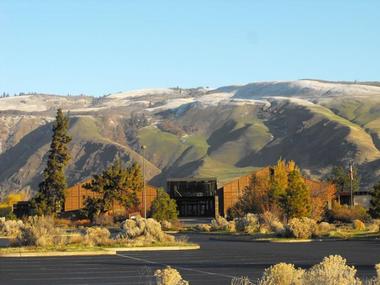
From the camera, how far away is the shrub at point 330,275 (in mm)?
12617

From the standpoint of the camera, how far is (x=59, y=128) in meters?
76.4

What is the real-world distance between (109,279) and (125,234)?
23988 mm

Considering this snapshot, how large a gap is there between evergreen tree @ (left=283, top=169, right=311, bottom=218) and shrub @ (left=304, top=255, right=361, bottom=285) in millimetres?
55356

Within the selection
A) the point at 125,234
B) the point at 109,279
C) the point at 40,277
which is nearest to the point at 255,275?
the point at 109,279

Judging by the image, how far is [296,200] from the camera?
226 feet

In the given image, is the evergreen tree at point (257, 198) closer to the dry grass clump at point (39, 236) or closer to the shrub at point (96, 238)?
the shrub at point (96, 238)

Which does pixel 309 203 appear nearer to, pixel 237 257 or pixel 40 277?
pixel 237 257

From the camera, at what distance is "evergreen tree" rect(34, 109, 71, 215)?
75938 mm

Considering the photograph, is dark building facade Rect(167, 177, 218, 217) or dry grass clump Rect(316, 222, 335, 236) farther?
dark building facade Rect(167, 177, 218, 217)

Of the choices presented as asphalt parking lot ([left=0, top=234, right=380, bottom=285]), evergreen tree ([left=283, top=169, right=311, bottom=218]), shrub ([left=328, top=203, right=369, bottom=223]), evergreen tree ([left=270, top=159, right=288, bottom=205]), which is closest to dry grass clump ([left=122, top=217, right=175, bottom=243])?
asphalt parking lot ([left=0, top=234, right=380, bottom=285])

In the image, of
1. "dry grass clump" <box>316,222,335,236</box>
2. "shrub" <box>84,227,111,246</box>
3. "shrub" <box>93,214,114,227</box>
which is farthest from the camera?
"shrub" <box>93,214,114,227</box>

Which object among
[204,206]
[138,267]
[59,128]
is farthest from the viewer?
[204,206]

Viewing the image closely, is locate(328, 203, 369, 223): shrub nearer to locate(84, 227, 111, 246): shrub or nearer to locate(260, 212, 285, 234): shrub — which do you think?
locate(260, 212, 285, 234): shrub

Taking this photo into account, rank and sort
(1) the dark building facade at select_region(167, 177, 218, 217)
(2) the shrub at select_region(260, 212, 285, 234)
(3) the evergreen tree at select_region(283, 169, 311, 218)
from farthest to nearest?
(1) the dark building facade at select_region(167, 177, 218, 217)
(3) the evergreen tree at select_region(283, 169, 311, 218)
(2) the shrub at select_region(260, 212, 285, 234)
